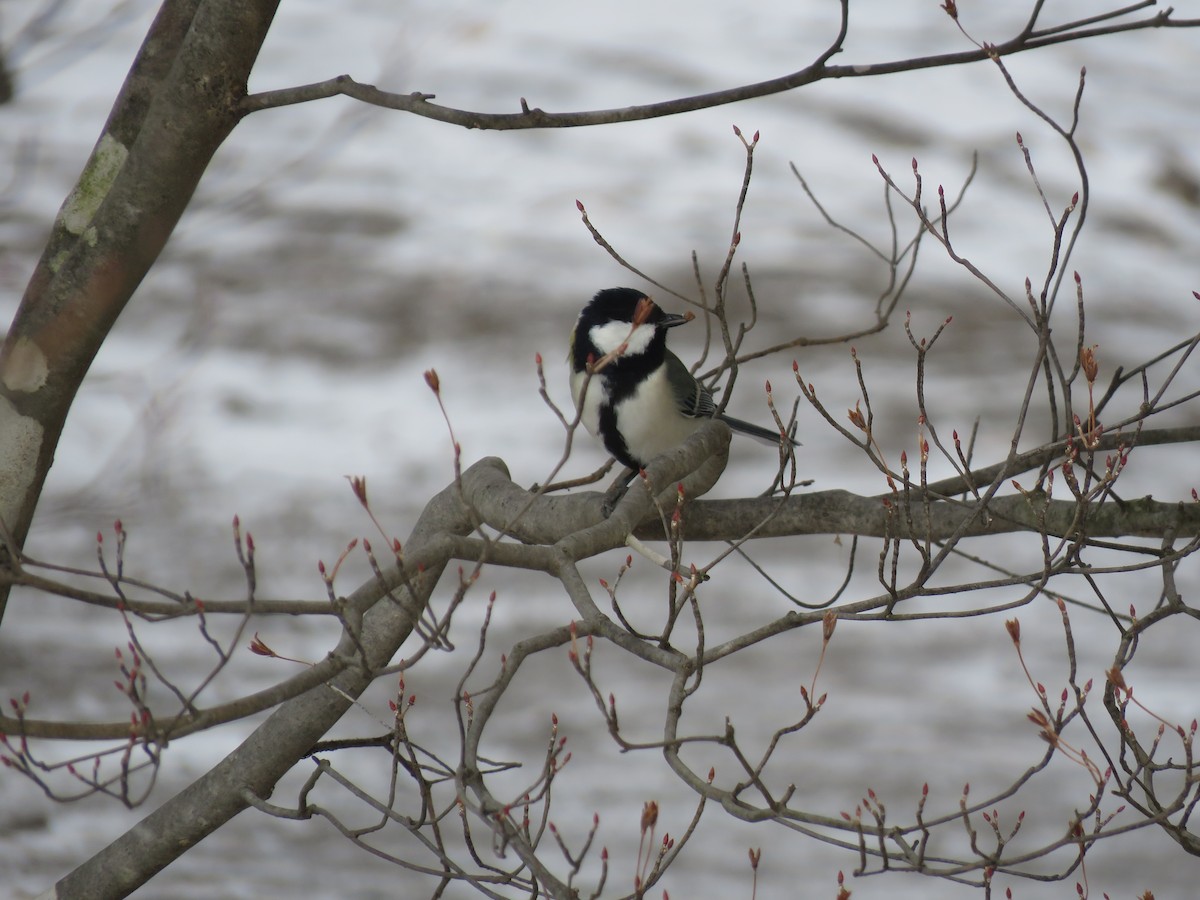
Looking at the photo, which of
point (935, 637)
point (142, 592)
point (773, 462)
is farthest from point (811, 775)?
point (142, 592)

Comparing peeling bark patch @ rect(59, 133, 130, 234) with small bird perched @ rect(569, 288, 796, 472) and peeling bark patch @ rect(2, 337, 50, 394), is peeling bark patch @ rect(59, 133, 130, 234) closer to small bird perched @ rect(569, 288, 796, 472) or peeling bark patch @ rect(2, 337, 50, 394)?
peeling bark patch @ rect(2, 337, 50, 394)

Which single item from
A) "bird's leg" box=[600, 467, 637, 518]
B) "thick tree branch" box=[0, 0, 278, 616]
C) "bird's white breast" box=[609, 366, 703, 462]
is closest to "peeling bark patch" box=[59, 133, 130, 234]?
"thick tree branch" box=[0, 0, 278, 616]

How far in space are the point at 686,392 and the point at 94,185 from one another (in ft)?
6.27

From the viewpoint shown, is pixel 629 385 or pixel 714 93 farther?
pixel 629 385

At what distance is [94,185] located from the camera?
257cm

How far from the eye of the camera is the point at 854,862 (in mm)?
5012

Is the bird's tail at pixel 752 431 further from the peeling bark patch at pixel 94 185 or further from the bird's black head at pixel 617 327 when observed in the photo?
the peeling bark patch at pixel 94 185

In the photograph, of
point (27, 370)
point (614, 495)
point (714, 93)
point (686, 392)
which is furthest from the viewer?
point (686, 392)

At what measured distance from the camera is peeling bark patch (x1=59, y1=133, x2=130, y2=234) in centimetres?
255

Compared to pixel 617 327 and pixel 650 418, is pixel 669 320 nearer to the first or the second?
pixel 617 327

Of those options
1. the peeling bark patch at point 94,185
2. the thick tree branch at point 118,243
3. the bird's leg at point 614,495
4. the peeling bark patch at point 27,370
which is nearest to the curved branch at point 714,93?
the thick tree branch at point 118,243

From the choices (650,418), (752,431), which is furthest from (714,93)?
(752,431)

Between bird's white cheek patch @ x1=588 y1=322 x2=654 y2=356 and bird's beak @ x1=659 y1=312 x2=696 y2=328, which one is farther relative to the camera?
bird's white cheek patch @ x1=588 y1=322 x2=654 y2=356

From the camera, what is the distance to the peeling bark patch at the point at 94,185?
101 inches
